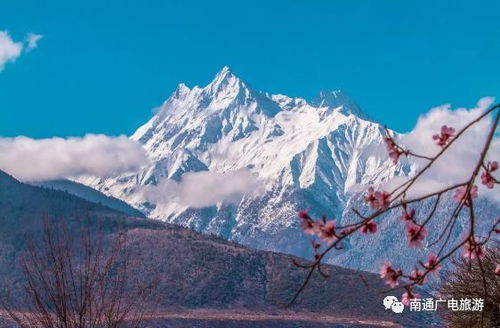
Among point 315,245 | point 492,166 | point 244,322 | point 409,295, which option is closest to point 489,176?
point 492,166

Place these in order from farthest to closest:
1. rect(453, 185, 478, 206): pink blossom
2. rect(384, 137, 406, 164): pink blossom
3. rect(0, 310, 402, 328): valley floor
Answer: rect(0, 310, 402, 328): valley floor → rect(384, 137, 406, 164): pink blossom → rect(453, 185, 478, 206): pink blossom

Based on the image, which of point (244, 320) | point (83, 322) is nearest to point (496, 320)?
point (83, 322)

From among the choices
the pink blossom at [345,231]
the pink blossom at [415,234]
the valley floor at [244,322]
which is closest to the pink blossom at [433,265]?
the pink blossom at [415,234]

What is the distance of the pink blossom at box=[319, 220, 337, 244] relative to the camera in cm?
415

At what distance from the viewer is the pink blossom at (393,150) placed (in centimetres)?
455

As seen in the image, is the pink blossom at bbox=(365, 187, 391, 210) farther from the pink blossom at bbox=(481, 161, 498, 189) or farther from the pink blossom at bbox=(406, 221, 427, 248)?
the pink blossom at bbox=(481, 161, 498, 189)

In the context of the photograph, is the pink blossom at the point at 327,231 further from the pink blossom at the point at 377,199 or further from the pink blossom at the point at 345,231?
the pink blossom at the point at 377,199

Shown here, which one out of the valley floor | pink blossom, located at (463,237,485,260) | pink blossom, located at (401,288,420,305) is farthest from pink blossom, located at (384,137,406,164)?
the valley floor

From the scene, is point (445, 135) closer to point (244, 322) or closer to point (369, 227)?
point (369, 227)

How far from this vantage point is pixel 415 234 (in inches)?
172

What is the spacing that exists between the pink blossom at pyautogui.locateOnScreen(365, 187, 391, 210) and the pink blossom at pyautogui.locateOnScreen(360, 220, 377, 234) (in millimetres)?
122

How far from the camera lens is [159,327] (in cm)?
15688

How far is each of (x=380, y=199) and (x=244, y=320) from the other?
186m

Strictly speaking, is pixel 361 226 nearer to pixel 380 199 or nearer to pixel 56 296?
pixel 380 199
